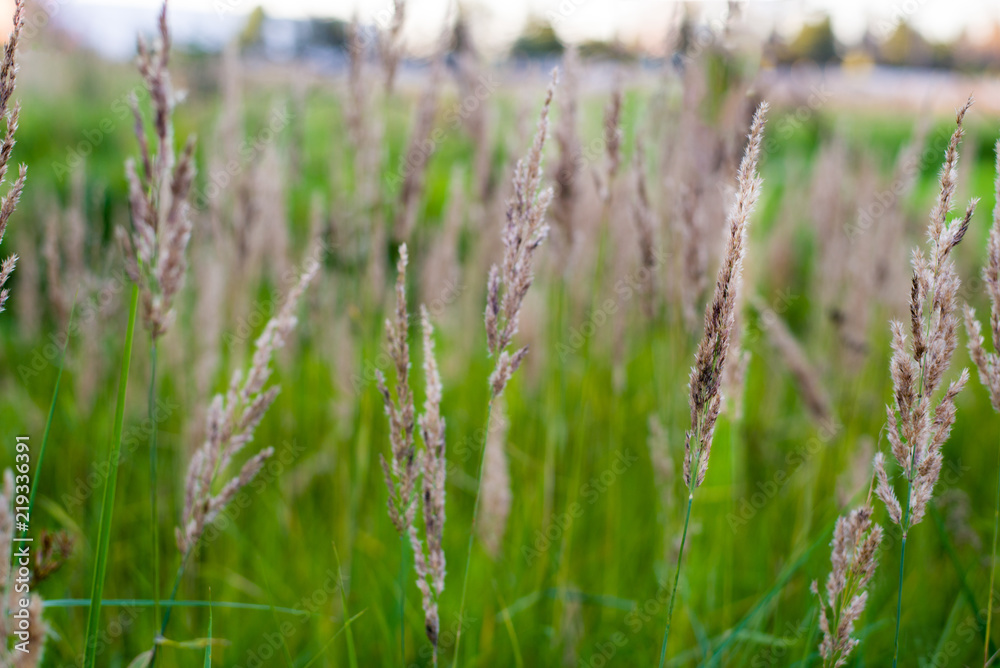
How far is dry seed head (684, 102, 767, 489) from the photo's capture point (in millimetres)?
853

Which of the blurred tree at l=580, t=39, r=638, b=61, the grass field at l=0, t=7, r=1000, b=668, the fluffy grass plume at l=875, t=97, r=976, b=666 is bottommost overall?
the grass field at l=0, t=7, r=1000, b=668

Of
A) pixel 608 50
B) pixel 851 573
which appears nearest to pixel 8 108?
pixel 851 573

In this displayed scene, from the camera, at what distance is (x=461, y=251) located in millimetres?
4996

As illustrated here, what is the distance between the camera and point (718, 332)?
2.87 feet

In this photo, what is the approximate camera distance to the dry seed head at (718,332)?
85 cm

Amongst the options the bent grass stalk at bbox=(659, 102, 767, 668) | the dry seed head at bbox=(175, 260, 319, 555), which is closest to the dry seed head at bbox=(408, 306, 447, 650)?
the dry seed head at bbox=(175, 260, 319, 555)

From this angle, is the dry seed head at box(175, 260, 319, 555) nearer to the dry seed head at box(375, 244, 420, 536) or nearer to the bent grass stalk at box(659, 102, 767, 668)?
the dry seed head at box(375, 244, 420, 536)

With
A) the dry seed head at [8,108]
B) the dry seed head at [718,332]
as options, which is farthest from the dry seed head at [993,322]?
the dry seed head at [8,108]

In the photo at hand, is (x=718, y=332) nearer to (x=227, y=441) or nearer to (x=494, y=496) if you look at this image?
(x=227, y=441)

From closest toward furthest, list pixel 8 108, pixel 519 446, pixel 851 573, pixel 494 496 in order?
1. pixel 8 108
2. pixel 851 573
3. pixel 494 496
4. pixel 519 446

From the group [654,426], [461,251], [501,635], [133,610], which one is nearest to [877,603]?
[654,426]

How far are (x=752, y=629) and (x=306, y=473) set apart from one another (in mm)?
1396

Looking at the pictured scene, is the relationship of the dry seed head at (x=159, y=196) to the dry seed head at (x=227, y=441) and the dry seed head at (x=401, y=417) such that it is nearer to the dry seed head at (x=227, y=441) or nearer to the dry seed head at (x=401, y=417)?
the dry seed head at (x=227, y=441)

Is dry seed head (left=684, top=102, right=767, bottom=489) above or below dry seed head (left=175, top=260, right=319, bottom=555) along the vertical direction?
above
